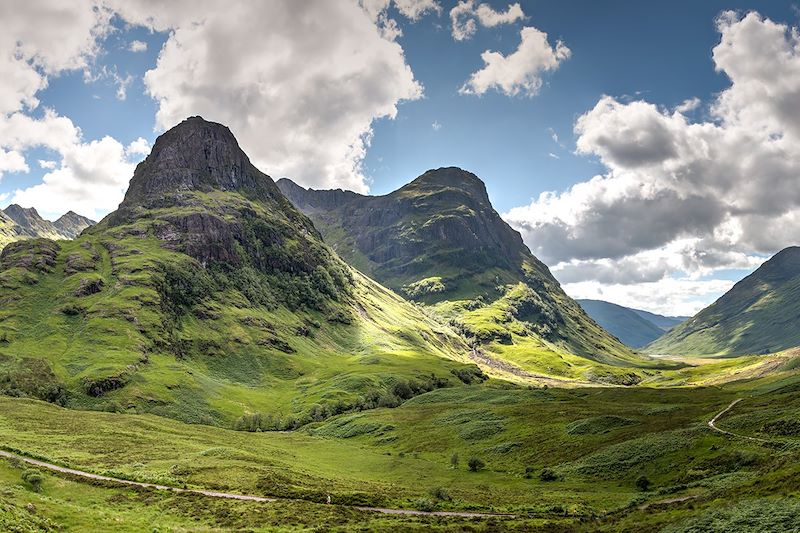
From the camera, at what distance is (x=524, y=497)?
66938 millimetres

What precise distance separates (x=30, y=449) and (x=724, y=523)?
89101mm

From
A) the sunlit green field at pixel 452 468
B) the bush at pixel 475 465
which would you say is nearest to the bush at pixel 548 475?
the sunlit green field at pixel 452 468

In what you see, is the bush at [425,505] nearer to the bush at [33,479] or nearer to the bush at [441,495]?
the bush at [441,495]

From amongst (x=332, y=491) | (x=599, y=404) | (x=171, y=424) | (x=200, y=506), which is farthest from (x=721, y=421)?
(x=171, y=424)

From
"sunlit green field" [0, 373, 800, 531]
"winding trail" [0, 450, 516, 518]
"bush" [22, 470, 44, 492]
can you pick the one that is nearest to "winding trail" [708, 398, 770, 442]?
"sunlit green field" [0, 373, 800, 531]

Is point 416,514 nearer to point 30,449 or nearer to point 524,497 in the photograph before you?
point 524,497

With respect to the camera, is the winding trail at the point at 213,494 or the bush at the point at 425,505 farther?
the bush at the point at 425,505

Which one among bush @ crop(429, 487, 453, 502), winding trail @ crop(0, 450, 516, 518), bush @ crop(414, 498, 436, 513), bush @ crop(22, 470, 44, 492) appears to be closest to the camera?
bush @ crop(22, 470, 44, 492)

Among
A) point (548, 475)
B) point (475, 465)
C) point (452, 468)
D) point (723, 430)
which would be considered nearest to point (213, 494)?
point (452, 468)

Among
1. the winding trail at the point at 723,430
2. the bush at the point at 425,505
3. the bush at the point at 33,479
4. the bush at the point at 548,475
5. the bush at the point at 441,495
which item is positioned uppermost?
the bush at the point at 33,479

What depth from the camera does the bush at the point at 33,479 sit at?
54.3 m

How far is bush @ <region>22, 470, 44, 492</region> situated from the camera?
54.3 meters

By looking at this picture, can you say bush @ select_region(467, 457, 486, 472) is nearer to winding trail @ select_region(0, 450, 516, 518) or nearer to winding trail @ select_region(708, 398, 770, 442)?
winding trail @ select_region(0, 450, 516, 518)

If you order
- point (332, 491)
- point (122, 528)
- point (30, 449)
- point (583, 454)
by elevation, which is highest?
point (30, 449)
